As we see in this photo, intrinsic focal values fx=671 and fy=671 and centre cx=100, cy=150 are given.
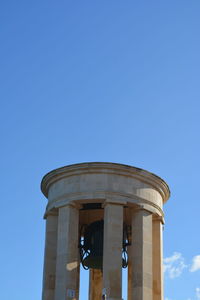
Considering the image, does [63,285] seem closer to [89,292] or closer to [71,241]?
→ [71,241]

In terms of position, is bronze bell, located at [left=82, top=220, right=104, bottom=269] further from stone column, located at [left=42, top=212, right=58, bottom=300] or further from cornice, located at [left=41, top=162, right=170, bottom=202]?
cornice, located at [left=41, top=162, right=170, bottom=202]

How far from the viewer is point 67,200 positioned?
115ft

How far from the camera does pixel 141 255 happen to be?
1356 inches

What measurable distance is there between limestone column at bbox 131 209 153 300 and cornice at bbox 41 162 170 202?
1.80m

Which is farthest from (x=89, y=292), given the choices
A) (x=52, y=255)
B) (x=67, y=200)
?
(x=67, y=200)

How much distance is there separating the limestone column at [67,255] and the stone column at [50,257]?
1339 millimetres

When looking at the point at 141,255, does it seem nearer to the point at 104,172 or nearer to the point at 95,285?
the point at 104,172

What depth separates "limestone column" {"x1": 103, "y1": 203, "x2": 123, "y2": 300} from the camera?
32.8m

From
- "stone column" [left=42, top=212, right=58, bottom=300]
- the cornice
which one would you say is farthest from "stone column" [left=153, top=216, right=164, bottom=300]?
"stone column" [left=42, top=212, right=58, bottom=300]

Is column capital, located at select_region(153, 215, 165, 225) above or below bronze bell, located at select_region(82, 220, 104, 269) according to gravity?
above

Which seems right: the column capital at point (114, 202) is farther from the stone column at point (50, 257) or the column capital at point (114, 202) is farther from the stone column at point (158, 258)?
the stone column at point (50, 257)

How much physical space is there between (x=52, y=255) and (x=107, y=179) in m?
5.11

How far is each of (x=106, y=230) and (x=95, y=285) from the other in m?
6.22

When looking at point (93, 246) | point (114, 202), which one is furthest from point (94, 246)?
point (114, 202)
